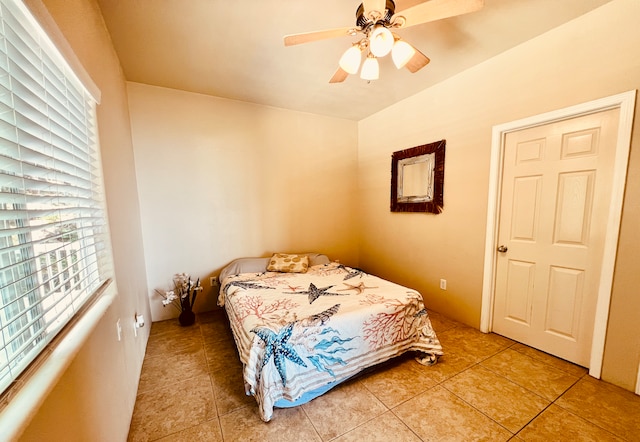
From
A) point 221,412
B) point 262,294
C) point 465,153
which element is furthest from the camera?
point 465,153

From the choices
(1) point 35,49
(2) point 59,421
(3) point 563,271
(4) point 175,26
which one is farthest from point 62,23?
(3) point 563,271

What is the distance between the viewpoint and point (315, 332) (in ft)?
5.23

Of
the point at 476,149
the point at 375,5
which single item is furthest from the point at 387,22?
the point at 476,149

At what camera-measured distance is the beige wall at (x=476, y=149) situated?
5.26 ft

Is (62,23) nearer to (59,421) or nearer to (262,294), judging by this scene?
(59,421)

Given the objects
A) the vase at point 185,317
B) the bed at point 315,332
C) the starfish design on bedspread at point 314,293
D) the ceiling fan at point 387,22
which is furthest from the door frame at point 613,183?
the vase at point 185,317

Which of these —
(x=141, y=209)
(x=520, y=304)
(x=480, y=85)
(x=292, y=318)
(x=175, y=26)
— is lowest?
(x=520, y=304)

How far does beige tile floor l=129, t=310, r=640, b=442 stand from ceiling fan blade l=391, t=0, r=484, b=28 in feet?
7.47

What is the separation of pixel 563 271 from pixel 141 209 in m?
3.95

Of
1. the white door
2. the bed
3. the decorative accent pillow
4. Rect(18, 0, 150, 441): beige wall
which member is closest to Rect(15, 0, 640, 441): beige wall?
Rect(18, 0, 150, 441): beige wall

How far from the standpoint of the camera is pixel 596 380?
5.71 feet

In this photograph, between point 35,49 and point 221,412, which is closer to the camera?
point 35,49

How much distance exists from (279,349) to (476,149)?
2.48 m

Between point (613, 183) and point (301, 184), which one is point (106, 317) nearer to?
point (301, 184)
